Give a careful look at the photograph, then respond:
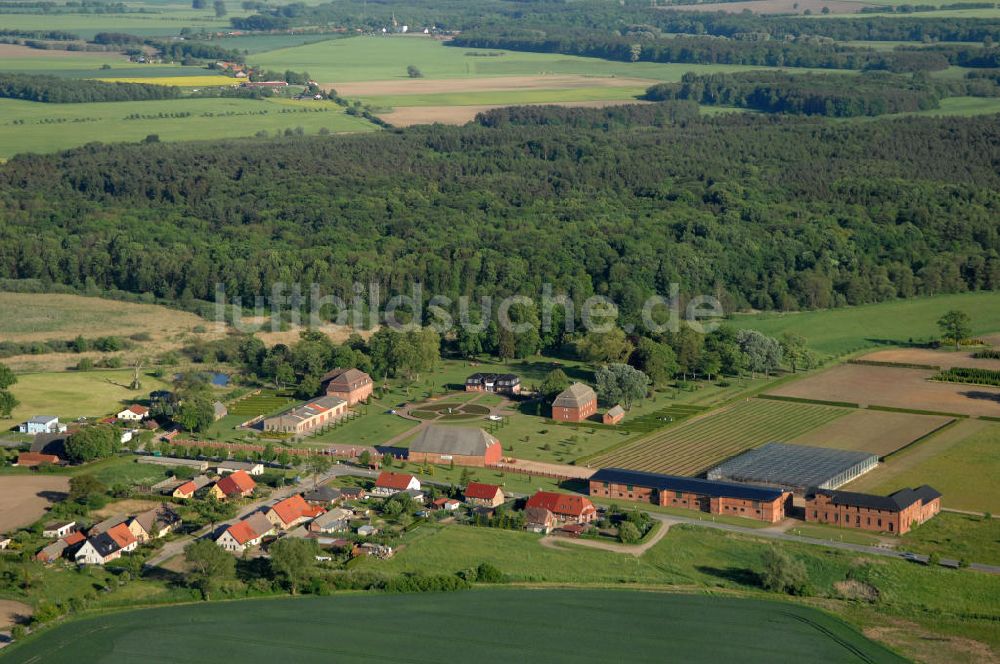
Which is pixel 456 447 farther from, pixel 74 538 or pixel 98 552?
pixel 98 552

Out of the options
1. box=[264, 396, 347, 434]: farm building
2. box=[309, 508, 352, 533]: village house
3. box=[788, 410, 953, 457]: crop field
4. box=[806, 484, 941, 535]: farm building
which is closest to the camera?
box=[309, 508, 352, 533]: village house

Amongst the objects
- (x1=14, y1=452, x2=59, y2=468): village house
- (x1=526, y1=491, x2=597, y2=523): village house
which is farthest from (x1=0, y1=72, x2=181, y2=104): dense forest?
(x1=526, y1=491, x2=597, y2=523): village house

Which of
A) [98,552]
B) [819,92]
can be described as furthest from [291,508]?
[819,92]

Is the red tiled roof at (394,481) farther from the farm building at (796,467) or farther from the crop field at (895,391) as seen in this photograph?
the crop field at (895,391)

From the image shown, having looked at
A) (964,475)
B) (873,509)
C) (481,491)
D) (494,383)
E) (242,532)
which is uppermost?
(873,509)

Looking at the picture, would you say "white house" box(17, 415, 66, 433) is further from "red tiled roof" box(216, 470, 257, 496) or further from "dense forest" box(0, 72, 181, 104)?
"dense forest" box(0, 72, 181, 104)

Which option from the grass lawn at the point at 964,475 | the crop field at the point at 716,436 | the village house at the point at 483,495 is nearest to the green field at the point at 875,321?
the crop field at the point at 716,436
